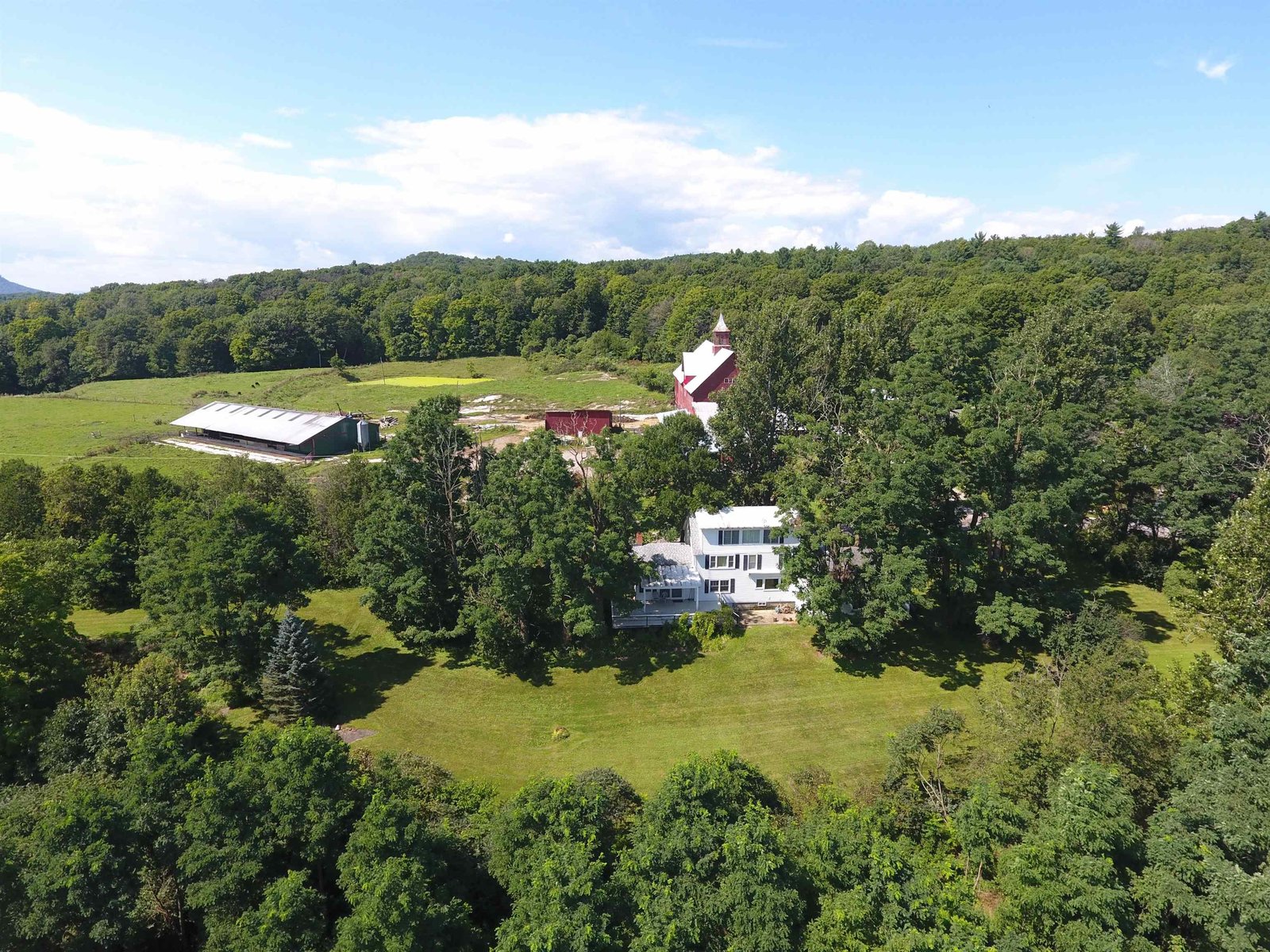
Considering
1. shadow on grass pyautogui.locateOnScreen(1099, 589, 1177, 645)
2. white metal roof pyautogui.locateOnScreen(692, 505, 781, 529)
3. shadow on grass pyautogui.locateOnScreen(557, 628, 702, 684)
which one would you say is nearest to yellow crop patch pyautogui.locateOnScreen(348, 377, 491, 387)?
white metal roof pyautogui.locateOnScreen(692, 505, 781, 529)

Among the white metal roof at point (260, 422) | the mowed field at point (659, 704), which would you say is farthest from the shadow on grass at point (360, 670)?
the white metal roof at point (260, 422)

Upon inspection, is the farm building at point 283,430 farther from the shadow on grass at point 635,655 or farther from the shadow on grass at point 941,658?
the shadow on grass at point 941,658

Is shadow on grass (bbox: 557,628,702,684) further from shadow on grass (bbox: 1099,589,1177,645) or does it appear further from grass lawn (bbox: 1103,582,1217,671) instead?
shadow on grass (bbox: 1099,589,1177,645)

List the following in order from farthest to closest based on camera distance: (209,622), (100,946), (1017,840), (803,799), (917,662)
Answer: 1. (917,662)
2. (209,622)
3. (803,799)
4. (1017,840)
5. (100,946)

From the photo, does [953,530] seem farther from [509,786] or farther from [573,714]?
[509,786]

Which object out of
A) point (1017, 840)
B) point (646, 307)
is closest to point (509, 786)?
point (1017, 840)
